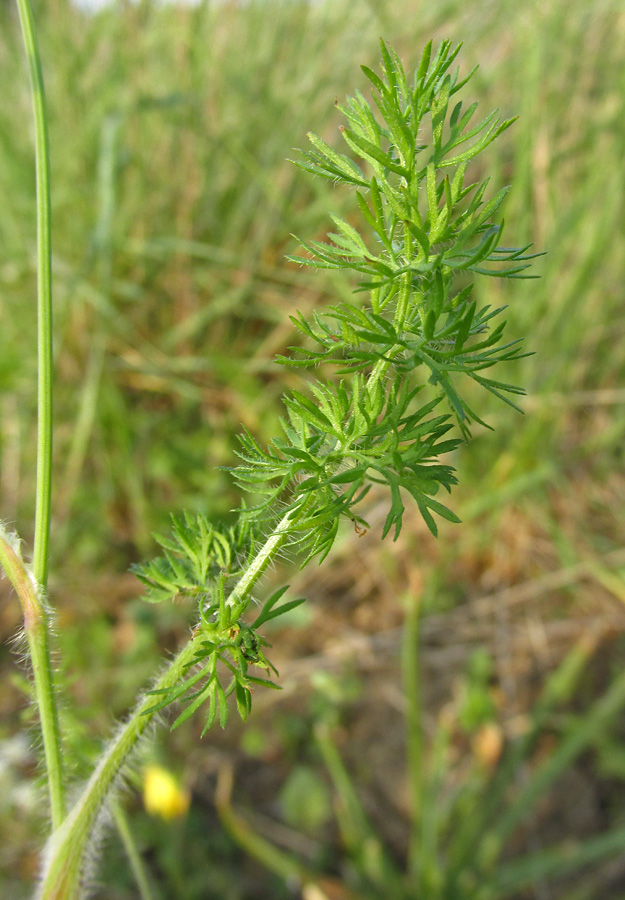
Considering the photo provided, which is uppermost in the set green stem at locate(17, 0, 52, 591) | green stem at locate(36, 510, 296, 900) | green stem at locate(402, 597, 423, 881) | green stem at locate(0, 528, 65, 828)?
green stem at locate(17, 0, 52, 591)

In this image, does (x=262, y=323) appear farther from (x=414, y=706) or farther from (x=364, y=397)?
(x=364, y=397)

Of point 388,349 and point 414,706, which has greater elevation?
point 388,349

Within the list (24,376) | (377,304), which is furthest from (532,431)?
(377,304)

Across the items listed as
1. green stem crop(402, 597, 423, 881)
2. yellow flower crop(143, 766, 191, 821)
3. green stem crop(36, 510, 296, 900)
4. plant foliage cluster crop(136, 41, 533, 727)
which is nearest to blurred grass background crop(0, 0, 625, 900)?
yellow flower crop(143, 766, 191, 821)

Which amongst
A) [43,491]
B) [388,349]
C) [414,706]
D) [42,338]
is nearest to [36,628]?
[43,491]

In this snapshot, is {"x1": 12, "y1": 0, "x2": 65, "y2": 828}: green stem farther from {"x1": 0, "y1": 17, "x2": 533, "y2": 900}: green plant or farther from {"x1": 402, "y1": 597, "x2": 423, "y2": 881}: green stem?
{"x1": 402, "y1": 597, "x2": 423, "y2": 881}: green stem

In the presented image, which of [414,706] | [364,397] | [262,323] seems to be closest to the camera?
[364,397]
